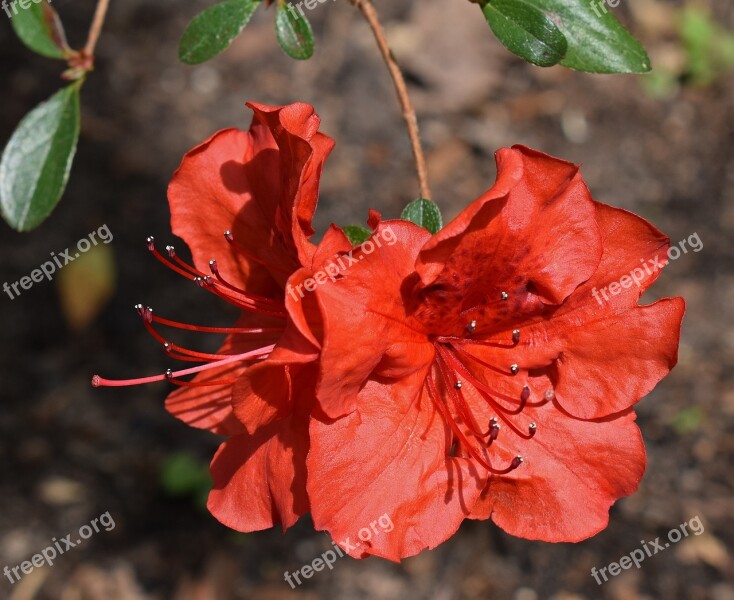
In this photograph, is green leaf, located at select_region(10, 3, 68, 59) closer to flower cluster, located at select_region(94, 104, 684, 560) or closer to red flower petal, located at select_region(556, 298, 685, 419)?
flower cluster, located at select_region(94, 104, 684, 560)

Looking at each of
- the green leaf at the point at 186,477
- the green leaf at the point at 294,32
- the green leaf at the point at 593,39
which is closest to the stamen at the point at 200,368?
the green leaf at the point at 294,32

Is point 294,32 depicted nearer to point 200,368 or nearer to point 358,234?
point 358,234

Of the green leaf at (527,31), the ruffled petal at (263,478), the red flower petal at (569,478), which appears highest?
Result: the green leaf at (527,31)

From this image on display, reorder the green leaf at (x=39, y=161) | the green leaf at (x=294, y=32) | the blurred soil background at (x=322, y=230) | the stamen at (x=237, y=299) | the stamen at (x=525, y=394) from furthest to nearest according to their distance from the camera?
the blurred soil background at (x=322, y=230)
the green leaf at (x=39, y=161)
the green leaf at (x=294, y=32)
the stamen at (x=237, y=299)
the stamen at (x=525, y=394)

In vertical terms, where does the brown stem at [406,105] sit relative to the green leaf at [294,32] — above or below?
below

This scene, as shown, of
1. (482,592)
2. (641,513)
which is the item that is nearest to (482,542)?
(482,592)

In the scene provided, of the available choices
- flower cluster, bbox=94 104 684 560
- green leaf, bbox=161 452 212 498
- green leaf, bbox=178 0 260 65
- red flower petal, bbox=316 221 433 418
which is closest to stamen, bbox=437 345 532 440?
flower cluster, bbox=94 104 684 560

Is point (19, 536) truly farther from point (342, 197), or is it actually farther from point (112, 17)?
point (112, 17)

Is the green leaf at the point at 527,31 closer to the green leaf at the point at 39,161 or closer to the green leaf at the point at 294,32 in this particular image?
the green leaf at the point at 294,32

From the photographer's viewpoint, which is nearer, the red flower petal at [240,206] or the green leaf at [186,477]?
the red flower petal at [240,206]
